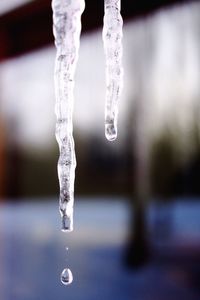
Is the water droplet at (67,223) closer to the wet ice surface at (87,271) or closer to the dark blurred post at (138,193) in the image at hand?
the wet ice surface at (87,271)

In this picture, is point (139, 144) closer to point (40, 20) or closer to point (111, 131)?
point (40, 20)

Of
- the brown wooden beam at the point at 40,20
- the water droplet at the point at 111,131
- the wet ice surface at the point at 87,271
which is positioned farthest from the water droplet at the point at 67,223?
the wet ice surface at the point at 87,271

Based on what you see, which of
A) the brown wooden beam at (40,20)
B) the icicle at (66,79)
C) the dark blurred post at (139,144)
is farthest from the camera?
the dark blurred post at (139,144)

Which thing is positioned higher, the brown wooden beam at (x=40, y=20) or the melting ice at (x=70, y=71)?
the brown wooden beam at (x=40, y=20)

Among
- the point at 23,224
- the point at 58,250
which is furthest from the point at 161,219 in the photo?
the point at 23,224

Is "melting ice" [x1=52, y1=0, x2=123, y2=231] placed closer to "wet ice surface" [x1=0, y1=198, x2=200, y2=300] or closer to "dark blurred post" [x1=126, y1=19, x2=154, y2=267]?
"wet ice surface" [x1=0, y1=198, x2=200, y2=300]

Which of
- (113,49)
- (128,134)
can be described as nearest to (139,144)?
(128,134)

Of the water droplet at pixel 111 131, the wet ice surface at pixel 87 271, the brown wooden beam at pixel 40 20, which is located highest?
the brown wooden beam at pixel 40 20

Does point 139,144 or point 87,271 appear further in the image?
point 87,271

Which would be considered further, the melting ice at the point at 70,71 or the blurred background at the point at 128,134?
the blurred background at the point at 128,134
